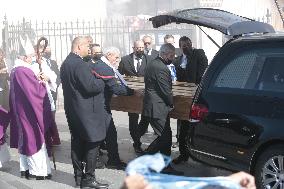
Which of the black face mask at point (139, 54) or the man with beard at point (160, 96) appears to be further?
the black face mask at point (139, 54)

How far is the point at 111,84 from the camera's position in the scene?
23.5 feet

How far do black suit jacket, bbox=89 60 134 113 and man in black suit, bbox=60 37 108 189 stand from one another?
1.40 feet

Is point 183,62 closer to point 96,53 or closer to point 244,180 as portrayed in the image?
point 96,53

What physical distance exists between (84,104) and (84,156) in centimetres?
71

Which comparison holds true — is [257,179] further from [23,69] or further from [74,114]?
[23,69]

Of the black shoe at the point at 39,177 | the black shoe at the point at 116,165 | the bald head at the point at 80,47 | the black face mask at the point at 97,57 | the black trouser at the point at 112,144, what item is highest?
the bald head at the point at 80,47

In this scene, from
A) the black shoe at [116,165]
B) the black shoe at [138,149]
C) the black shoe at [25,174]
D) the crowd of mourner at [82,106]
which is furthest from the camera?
the black shoe at [138,149]

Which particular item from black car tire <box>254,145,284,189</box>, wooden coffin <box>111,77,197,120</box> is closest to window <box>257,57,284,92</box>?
black car tire <box>254,145,284,189</box>

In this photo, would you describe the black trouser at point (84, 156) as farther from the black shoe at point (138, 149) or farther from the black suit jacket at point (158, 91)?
the black shoe at point (138, 149)

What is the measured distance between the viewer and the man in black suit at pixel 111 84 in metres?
7.05

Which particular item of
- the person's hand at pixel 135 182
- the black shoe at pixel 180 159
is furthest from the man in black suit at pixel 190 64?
the person's hand at pixel 135 182

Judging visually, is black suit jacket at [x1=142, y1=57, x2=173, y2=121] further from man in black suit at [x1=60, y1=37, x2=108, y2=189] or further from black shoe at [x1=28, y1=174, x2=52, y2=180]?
black shoe at [x1=28, y1=174, x2=52, y2=180]

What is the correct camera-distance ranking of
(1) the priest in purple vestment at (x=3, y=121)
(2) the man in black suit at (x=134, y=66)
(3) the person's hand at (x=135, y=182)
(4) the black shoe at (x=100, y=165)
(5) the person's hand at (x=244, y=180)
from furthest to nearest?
(2) the man in black suit at (x=134, y=66) → (1) the priest in purple vestment at (x=3, y=121) → (4) the black shoe at (x=100, y=165) → (5) the person's hand at (x=244, y=180) → (3) the person's hand at (x=135, y=182)

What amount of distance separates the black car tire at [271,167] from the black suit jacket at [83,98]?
1.92 meters
